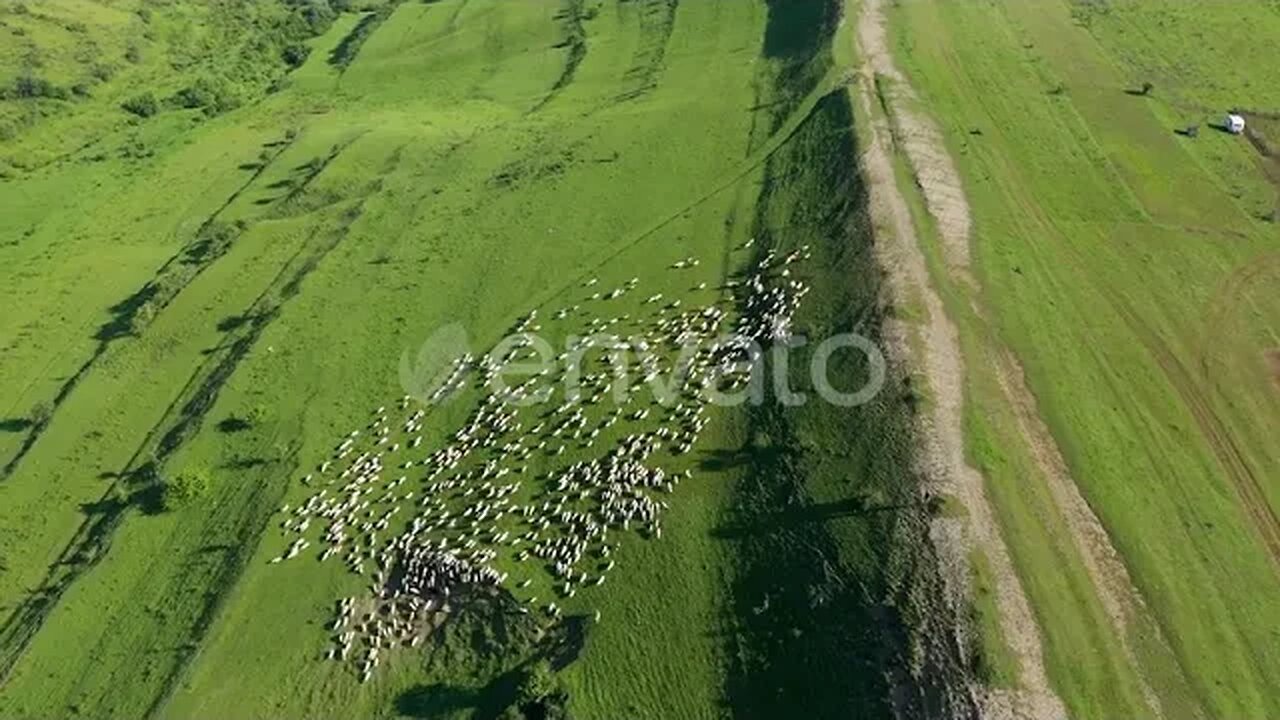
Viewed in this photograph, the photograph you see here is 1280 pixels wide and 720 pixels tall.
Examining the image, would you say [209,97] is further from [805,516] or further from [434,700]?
[805,516]

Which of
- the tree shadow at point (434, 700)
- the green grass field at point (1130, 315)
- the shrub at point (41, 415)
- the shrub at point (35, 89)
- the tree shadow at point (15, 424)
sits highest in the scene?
the shrub at point (35, 89)

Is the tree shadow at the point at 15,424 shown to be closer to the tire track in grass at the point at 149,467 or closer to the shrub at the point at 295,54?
the tire track in grass at the point at 149,467

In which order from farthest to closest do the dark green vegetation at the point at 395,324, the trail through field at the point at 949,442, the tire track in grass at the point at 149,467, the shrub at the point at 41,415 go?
the shrub at the point at 41,415
the tire track in grass at the point at 149,467
the dark green vegetation at the point at 395,324
the trail through field at the point at 949,442

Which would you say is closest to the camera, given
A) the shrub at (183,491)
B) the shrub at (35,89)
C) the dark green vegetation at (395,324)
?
the dark green vegetation at (395,324)

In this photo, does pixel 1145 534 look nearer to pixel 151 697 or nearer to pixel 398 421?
pixel 398 421

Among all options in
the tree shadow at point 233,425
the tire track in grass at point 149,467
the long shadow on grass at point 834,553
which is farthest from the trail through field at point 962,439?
the tree shadow at point 233,425

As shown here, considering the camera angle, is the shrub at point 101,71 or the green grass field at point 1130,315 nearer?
the green grass field at point 1130,315

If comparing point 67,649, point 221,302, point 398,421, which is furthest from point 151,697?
point 221,302

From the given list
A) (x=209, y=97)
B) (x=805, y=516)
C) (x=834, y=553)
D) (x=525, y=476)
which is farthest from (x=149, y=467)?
(x=209, y=97)
